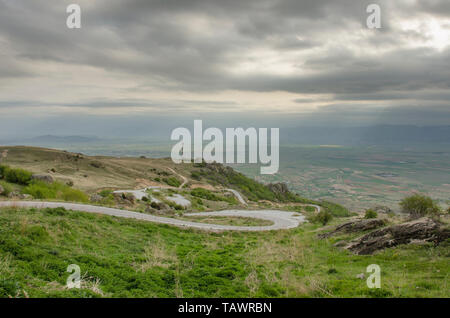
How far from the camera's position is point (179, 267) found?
12.7 m

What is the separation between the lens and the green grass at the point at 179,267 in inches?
361

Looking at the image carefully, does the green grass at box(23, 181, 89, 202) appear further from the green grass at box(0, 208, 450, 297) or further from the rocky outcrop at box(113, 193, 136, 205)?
the green grass at box(0, 208, 450, 297)

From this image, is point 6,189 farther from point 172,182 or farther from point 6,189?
point 172,182

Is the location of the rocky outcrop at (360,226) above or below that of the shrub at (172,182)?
above

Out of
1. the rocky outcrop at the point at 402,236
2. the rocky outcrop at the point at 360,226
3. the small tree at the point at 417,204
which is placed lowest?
the small tree at the point at 417,204

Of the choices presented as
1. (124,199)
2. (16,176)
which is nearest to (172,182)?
(124,199)

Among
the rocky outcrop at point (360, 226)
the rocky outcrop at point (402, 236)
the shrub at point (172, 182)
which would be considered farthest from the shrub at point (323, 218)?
the shrub at point (172, 182)

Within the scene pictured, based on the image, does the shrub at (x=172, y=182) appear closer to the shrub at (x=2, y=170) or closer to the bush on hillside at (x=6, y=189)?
the shrub at (x=2, y=170)

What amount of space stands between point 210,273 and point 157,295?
2861mm

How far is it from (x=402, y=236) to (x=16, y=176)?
4162 cm

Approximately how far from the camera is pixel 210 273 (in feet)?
39.1

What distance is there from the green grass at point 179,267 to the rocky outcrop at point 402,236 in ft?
2.49

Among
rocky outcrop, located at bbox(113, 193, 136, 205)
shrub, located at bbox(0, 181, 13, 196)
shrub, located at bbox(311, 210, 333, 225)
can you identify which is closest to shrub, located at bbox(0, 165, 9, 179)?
shrub, located at bbox(0, 181, 13, 196)
